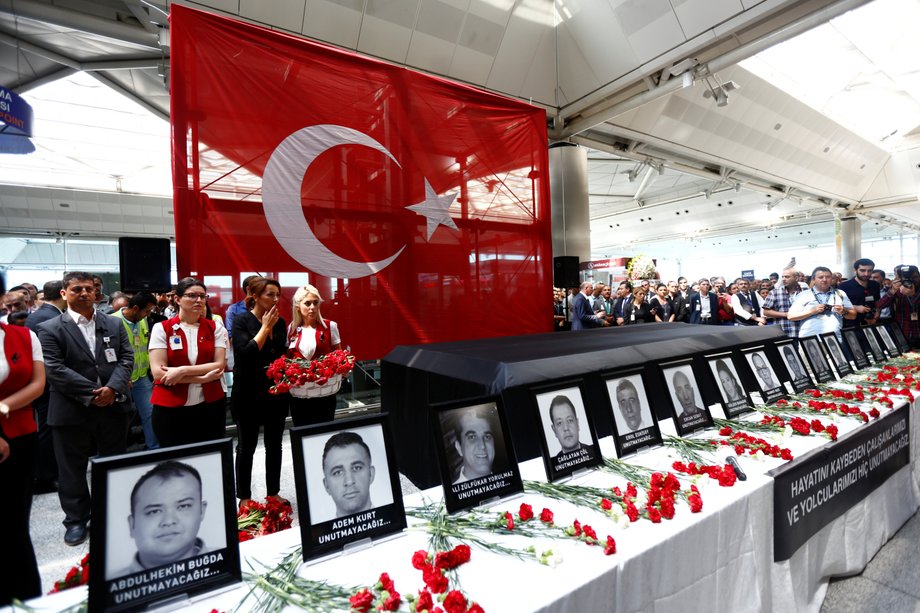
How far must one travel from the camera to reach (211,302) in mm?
3010

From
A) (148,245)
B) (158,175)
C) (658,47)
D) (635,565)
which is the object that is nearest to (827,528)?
(635,565)

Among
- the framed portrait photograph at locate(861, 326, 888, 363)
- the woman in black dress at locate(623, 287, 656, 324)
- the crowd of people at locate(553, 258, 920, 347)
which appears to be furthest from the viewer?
the woman in black dress at locate(623, 287, 656, 324)

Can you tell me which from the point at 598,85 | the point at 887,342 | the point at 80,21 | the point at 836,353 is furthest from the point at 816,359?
the point at 80,21

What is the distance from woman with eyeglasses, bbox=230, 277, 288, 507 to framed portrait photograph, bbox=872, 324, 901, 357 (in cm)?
396

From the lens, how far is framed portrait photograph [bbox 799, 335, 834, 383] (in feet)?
7.62

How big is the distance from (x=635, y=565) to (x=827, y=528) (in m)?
1.10

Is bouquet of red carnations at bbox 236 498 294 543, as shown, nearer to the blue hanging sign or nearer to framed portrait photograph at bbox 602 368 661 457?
framed portrait photograph at bbox 602 368 661 457

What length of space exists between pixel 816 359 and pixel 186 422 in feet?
10.9

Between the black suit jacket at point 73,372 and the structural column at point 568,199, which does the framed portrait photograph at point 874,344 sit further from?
the black suit jacket at point 73,372

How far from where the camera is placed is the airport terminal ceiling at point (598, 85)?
387 cm

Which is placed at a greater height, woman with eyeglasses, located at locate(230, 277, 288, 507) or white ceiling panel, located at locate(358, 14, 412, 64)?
white ceiling panel, located at locate(358, 14, 412, 64)

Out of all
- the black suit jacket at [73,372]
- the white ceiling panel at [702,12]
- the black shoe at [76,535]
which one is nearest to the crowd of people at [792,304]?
the white ceiling panel at [702,12]

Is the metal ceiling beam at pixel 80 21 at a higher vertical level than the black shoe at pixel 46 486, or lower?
higher

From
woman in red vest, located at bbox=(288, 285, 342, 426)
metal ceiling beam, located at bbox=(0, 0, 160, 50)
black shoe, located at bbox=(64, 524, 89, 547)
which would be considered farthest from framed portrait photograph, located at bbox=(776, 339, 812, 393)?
metal ceiling beam, located at bbox=(0, 0, 160, 50)
